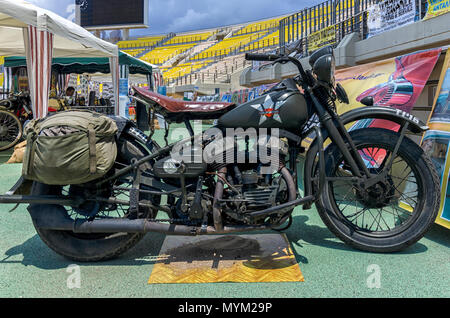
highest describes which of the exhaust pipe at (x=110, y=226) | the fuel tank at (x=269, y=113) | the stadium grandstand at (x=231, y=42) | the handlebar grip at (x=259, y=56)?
the stadium grandstand at (x=231, y=42)

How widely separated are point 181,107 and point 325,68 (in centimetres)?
106

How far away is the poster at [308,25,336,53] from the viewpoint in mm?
9969

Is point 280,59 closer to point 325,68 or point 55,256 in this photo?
point 325,68

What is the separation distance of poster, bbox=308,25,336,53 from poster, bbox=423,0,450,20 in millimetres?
4264

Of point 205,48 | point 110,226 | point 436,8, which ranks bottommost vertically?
point 110,226

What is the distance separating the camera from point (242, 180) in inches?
101

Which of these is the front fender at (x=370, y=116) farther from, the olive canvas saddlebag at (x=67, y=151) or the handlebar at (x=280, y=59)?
the olive canvas saddlebag at (x=67, y=151)

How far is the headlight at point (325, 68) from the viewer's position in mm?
2539

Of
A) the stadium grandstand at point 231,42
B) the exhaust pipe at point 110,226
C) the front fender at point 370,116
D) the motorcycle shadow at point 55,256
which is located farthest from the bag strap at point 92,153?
the stadium grandstand at point 231,42

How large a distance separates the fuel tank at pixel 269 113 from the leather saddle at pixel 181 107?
0.23 ft

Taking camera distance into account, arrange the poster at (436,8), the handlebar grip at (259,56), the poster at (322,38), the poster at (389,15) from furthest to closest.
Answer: the poster at (322,38)
the poster at (389,15)
the poster at (436,8)
the handlebar grip at (259,56)

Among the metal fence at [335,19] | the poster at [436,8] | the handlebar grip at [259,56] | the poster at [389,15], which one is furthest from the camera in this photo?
the metal fence at [335,19]

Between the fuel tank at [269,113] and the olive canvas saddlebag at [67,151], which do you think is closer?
the olive canvas saddlebag at [67,151]

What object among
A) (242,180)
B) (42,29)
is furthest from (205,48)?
(242,180)
